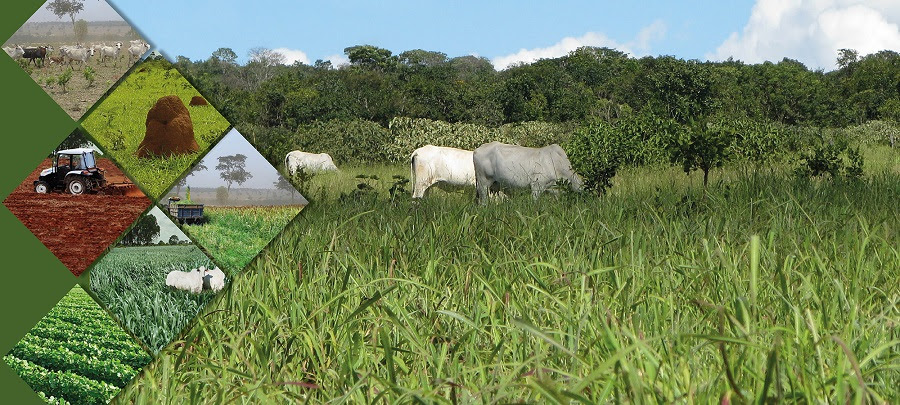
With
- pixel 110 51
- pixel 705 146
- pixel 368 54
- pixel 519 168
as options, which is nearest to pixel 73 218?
pixel 110 51

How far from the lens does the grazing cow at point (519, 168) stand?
9.02 m

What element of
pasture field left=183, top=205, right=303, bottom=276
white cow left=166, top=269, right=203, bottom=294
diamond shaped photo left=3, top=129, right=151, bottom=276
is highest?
diamond shaped photo left=3, top=129, right=151, bottom=276

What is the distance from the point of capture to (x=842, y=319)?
248 cm

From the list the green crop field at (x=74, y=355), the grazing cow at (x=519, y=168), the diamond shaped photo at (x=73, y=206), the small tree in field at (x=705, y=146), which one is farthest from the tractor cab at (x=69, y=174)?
the grazing cow at (x=519, y=168)

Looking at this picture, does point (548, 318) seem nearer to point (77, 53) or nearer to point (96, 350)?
point (96, 350)

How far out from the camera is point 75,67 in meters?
2.61

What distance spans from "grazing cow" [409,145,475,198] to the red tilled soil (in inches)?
355

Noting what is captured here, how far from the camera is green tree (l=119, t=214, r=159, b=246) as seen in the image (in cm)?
242

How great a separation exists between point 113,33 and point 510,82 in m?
27.5

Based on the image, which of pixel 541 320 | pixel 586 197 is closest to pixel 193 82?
pixel 541 320

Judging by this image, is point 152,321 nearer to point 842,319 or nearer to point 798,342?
point 798,342

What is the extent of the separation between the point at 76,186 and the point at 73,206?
0.23 feet

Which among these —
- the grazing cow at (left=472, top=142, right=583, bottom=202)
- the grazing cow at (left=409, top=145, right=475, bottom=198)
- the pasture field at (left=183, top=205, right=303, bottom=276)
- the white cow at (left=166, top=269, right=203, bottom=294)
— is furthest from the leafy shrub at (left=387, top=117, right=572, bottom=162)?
the white cow at (left=166, top=269, right=203, bottom=294)

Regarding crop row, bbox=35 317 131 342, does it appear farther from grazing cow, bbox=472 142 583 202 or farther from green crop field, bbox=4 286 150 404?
grazing cow, bbox=472 142 583 202
